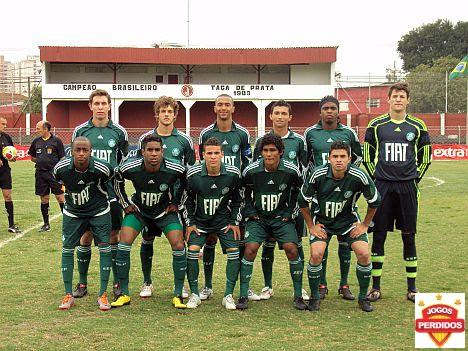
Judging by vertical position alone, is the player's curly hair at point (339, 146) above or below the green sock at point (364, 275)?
above

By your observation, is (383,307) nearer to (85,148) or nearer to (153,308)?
(153,308)

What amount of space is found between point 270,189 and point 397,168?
1.43 metres

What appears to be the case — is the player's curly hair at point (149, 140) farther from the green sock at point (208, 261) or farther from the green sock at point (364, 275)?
the green sock at point (364, 275)

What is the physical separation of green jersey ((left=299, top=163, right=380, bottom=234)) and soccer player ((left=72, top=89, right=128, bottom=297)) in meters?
2.14

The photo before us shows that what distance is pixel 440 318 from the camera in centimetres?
377

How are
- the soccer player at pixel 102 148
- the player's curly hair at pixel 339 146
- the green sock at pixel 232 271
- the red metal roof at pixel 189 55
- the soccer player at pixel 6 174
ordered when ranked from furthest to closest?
the red metal roof at pixel 189 55 → the soccer player at pixel 6 174 → the soccer player at pixel 102 148 → the green sock at pixel 232 271 → the player's curly hair at pixel 339 146

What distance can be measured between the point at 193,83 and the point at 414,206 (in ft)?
152

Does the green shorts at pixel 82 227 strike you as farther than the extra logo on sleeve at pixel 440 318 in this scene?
Yes

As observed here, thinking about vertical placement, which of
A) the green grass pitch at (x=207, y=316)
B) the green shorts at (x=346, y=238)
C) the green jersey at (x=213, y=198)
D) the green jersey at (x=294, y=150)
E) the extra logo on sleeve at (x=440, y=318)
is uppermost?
the green jersey at (x=294, y=150)

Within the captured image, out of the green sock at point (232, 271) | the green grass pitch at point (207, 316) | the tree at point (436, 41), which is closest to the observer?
the green grass pitch at point (207, 316)

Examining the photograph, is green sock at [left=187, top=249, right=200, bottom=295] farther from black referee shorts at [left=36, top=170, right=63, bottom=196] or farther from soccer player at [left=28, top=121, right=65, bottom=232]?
black referee shorts at [left=36, top=170, right=63, bottom=196]

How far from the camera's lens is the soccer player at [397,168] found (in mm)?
7426

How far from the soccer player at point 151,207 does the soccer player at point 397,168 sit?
2.06 metres

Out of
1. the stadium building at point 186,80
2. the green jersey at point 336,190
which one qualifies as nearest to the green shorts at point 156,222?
the green jersey at point 336,190
